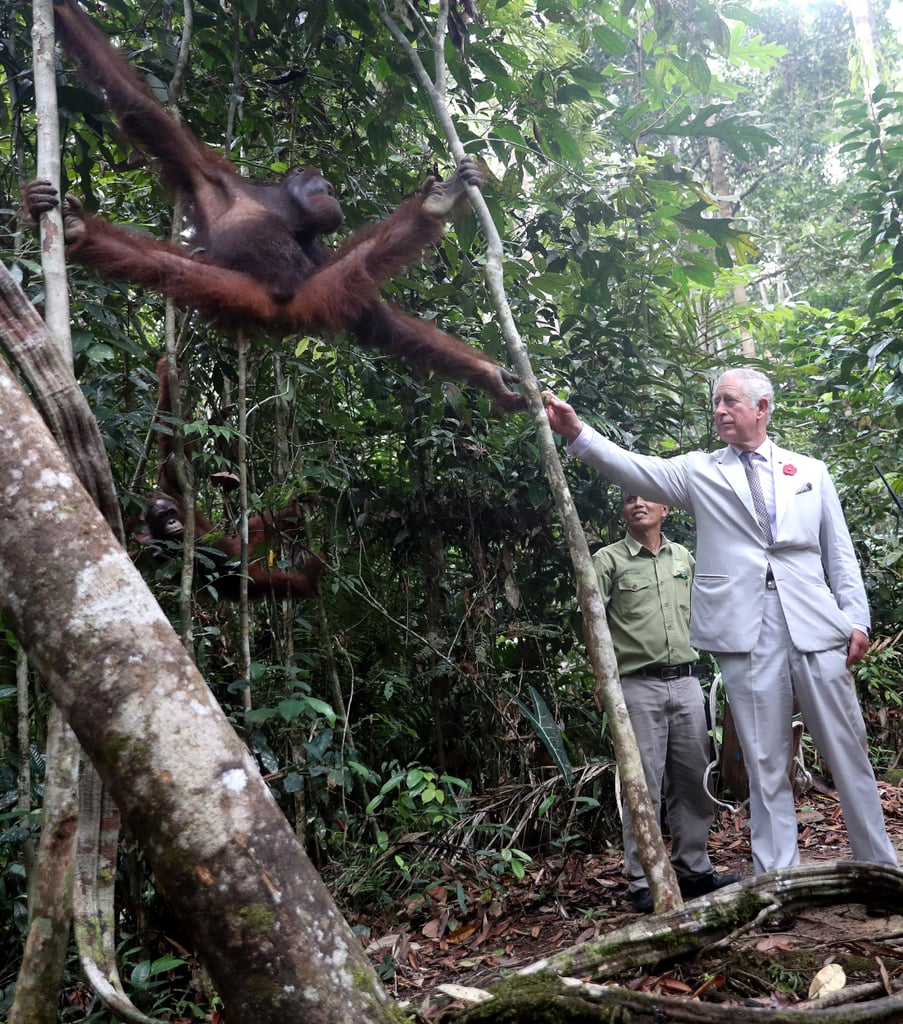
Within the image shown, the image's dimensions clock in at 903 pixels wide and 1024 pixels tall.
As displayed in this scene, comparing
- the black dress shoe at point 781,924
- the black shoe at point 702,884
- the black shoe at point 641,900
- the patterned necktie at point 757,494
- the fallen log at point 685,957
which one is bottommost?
the black shoe at point 702,884

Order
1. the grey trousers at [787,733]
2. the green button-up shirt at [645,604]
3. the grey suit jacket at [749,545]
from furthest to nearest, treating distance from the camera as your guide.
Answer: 1. the green button-up shirt at [645,604]
2. the grey suit jacket at [749,545]
3. the grey trousers at [787,733]

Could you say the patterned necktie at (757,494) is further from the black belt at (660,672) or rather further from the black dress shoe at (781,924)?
the black dress shoe at (781,924)

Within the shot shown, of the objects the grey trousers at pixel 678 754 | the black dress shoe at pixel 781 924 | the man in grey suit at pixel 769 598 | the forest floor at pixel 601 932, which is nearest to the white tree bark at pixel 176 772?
the forest floor at pixel 601 932

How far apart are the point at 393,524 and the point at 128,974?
2.44 metres

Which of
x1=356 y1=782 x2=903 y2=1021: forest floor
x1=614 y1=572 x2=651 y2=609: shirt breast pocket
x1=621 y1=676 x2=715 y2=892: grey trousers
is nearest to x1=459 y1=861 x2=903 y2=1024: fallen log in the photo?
x1=356 y1=782 x2=903 y2=1021: forest floor

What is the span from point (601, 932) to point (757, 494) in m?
1.65

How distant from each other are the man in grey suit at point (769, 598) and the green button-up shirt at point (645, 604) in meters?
0.55

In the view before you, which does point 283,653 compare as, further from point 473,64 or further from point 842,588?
point 473,64

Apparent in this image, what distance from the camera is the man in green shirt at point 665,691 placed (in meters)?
3.72

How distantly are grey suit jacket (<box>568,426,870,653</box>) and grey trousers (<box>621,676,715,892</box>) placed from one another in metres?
0.61

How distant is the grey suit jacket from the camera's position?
3.06 meters

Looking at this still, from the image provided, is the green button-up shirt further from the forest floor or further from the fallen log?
the fallen log

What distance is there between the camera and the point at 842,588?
3156 millimetres

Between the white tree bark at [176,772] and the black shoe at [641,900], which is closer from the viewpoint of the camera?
the white tree bark at [176,772]
